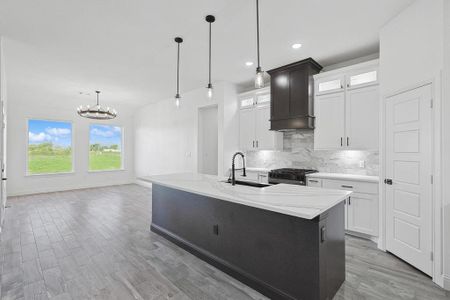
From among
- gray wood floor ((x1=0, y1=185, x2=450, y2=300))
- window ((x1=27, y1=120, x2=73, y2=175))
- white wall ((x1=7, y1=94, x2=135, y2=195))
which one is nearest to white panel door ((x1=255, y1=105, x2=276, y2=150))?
gray wood floor ((x1=0, y1=185, x2=450, y2=300))

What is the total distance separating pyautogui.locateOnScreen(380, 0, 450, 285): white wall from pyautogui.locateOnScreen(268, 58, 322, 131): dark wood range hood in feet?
3.90

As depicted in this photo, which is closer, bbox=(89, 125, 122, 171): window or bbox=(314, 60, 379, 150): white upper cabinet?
bbox=(314, 60, 379, 150): white upper cabinet

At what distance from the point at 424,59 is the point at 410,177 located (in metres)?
1.32

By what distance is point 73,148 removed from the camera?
23.7 ft

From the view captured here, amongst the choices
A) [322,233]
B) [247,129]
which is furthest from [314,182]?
[322,233]

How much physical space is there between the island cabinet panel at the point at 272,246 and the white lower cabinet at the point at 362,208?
4.45 ft

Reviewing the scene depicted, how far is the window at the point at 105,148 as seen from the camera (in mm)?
7691

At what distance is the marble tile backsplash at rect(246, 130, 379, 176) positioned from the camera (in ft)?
11.9

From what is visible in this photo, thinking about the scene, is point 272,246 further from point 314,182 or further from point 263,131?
point 263,131

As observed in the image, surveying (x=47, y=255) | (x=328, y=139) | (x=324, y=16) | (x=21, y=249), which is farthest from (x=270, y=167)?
(x=21, y=249)

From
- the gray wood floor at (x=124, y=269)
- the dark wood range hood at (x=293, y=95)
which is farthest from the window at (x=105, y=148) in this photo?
the dark wood range hood at (x=293, y=95)

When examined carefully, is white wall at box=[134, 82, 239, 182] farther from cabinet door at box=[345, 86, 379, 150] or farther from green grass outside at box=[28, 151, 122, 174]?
cabinet door at box=[345, 86, 379, 150]

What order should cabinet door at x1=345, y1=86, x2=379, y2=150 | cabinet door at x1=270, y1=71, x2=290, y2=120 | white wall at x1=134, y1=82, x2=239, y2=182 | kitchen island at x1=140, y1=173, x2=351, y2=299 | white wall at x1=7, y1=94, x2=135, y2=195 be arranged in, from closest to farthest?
kitchen island at x1=140, y1=173, x2=351, y2=299, cabinet door at x1=345, y1=86, x2=379, y2=150, cabinet door at x1=270, y1=71, x2=290, y2=120, white wall at x1=134, y1=82, x2=239, y2=182, white wall at x1=7, y1=94, x2=135, y2=195

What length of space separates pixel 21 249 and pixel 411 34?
Result: 5.64m
